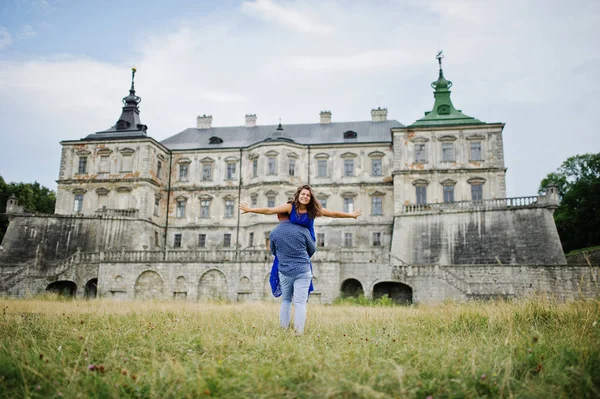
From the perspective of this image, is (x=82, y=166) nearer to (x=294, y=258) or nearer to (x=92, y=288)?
(x=92, y=288)

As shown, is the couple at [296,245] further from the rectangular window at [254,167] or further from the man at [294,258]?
the rectangular window at [254,167]

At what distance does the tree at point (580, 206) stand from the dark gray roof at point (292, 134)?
52.8 ft

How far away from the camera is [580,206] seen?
132ft

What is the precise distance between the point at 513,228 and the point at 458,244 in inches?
141

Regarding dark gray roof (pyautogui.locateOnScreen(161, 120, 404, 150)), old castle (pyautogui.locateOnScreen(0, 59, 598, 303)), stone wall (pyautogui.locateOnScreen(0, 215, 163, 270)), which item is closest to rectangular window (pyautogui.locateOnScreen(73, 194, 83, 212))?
old castle (pyautogui.locateOnScreen(0, 59, 598, 303))

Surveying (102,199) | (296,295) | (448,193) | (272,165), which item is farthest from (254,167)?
(296,295)

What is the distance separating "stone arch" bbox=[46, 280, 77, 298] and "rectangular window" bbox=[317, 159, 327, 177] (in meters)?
20.3

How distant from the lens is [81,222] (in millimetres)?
36938

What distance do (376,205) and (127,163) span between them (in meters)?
20.8

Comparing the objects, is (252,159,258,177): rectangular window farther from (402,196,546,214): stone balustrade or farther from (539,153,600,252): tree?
(539,153,600,252): tree

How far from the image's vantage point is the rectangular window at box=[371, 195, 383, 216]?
38.4 metres

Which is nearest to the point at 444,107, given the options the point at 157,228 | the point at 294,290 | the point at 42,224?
the point at 157,228

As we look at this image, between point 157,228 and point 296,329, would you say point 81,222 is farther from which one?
point 296,329

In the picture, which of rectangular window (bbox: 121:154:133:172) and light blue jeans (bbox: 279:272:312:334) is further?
rectangular window (bbox: 121:154:133:172)
